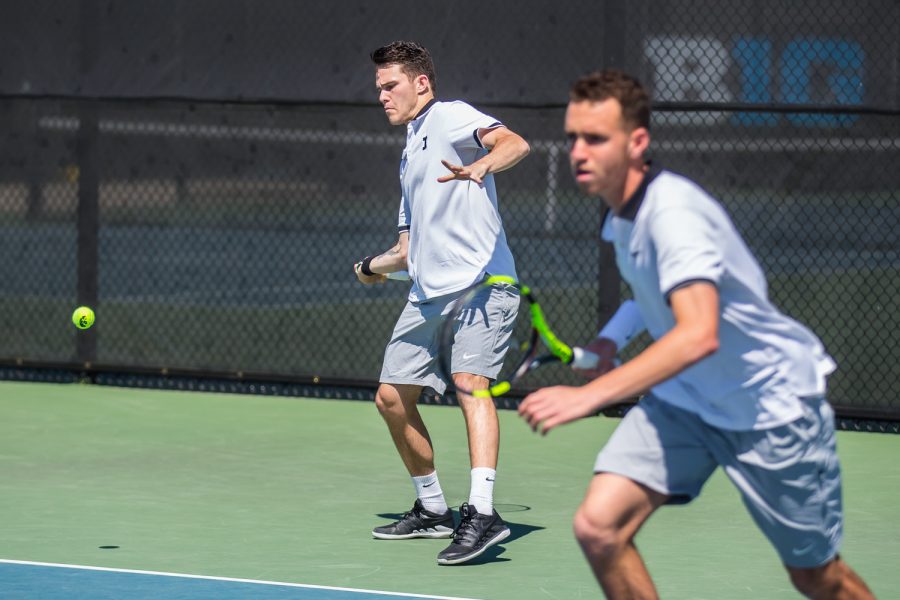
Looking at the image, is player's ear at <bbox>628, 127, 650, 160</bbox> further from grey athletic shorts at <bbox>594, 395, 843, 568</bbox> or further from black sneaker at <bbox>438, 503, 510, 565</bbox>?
black sneaker at <bbox>438, 503, 510, 565</bbox>

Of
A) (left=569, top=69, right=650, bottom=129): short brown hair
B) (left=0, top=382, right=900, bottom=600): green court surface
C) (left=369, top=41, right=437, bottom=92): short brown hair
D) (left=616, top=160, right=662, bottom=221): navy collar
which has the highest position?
(left=369, top=41, right=437, bottom=92): short brown hair

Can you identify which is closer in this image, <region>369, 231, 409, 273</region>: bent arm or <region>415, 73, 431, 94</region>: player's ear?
<region>415, 73, 431, 94</region>: player's ear

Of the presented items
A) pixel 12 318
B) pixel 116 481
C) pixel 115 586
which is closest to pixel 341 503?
pixel 116 481

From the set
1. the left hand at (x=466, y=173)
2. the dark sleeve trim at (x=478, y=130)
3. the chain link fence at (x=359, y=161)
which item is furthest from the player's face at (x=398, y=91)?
the chain link fence at (x=359, y=161)

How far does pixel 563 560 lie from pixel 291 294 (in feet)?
26.4

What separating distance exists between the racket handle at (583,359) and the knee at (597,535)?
0.37 m

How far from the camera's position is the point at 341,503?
7.07 metres

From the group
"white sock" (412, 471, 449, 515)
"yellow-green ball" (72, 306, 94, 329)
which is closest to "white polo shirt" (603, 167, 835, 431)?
"white sock" (412, 471, 449, 515)

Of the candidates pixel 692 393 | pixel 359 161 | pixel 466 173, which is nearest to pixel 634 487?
pixel 692 393

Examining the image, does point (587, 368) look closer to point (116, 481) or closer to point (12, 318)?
point (116, 481)

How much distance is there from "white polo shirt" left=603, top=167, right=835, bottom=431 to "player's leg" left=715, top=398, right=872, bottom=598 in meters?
0.05

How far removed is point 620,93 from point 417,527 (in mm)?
2785

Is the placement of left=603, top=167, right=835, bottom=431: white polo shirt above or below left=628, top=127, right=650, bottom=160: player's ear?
below

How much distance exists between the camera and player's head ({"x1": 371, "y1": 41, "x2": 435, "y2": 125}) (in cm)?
630
